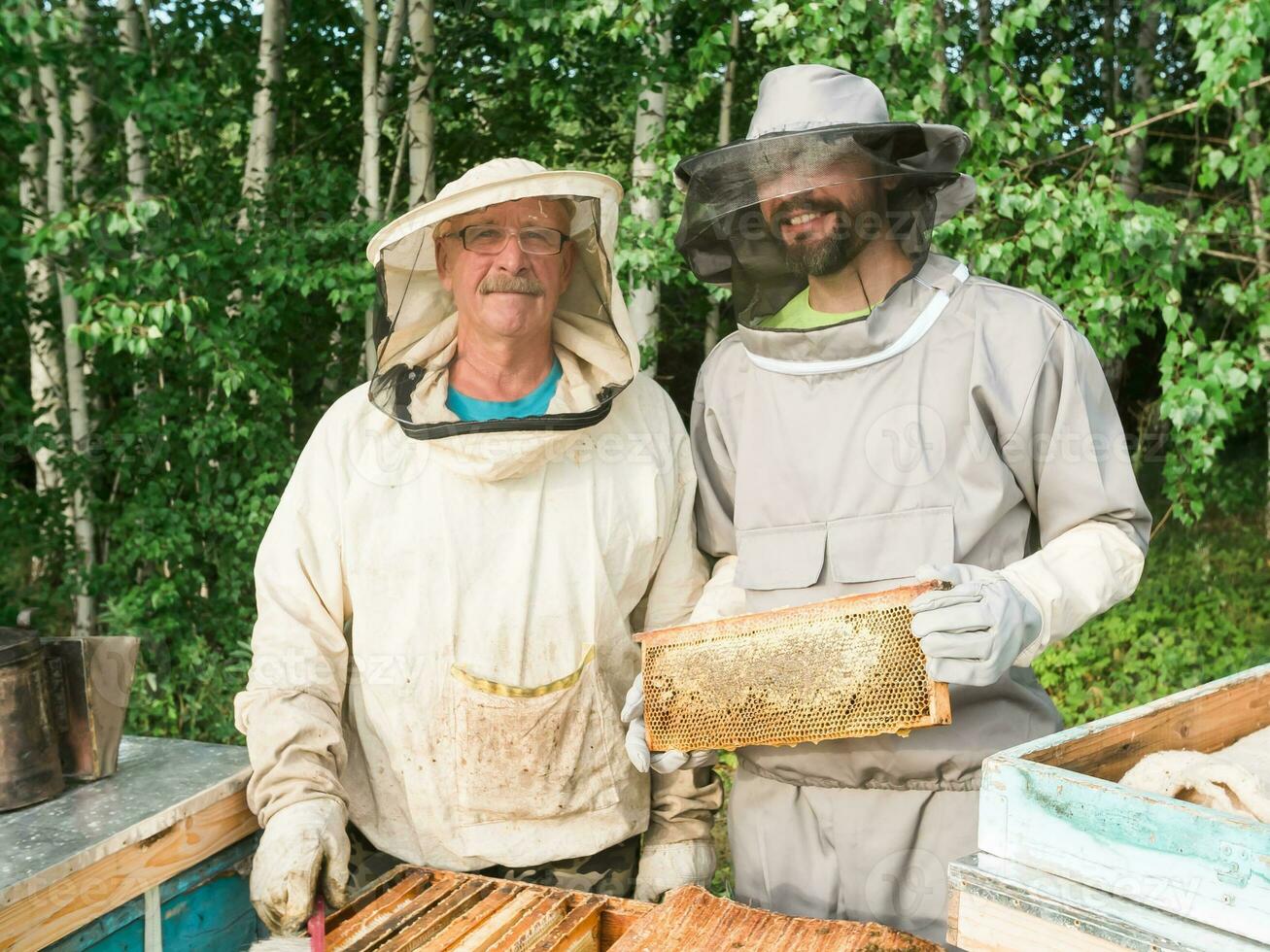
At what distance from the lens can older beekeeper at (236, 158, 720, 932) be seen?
2.22 meters

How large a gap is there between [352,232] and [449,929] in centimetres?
461

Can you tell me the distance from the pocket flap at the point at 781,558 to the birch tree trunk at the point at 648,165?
330cm

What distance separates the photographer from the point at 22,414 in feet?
21.4

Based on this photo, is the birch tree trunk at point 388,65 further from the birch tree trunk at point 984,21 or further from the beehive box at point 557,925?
the beehive box at point 557,925

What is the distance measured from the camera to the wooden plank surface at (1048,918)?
129 cm

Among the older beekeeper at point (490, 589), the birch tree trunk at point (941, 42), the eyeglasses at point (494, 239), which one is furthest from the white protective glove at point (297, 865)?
the birch tree trunk at point (941, 42)

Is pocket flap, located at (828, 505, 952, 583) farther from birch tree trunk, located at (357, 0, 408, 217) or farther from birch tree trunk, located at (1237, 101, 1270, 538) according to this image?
birch tree trunk, located at (357, 0, 408, 217)

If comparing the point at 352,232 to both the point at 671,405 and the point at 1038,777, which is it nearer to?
the point at 671,405

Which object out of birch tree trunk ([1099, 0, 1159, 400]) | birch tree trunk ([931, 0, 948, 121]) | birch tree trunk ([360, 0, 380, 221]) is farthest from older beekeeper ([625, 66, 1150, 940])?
birch tree trunk ([1099, 0, 1159, 400])

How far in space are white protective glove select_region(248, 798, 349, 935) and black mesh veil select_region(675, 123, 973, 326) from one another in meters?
1.28

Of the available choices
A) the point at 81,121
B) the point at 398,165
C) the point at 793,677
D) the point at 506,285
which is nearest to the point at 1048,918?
the point at 793,677

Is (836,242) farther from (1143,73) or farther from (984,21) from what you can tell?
(1143,73)

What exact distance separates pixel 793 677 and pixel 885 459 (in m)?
0.45

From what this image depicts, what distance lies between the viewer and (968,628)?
1750 mm
